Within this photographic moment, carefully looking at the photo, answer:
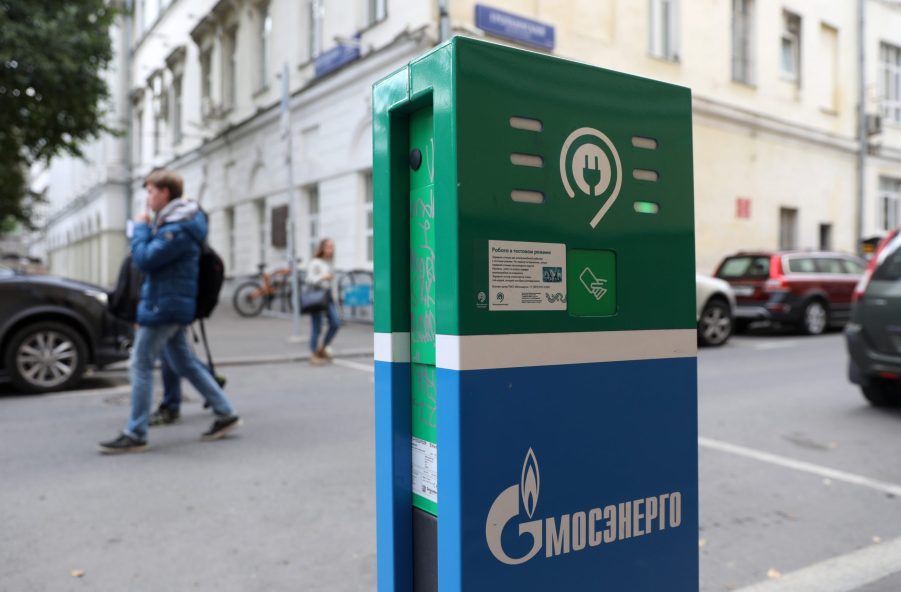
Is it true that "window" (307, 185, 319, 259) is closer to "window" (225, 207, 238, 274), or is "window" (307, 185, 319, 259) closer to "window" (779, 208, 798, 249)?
"window" (225, 207, 238, 274)

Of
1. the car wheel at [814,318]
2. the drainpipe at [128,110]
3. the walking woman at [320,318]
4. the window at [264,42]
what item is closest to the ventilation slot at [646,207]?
the walking woman at [320,318]

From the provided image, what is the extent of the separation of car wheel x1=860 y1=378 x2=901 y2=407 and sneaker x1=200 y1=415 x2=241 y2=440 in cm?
537

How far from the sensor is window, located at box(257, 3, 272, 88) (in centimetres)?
→ 2092

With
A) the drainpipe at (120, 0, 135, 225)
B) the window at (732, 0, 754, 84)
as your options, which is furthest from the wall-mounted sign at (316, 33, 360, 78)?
the drainpipe at (120, 0, 135, 225)

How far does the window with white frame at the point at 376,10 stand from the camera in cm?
1571

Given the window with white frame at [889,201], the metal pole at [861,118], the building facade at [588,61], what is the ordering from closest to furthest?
the building facade at [588,61] → the metal pole at [861,118] → the window with white frame at [889,201]

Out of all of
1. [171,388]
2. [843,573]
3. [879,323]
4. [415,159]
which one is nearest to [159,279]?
[171,388]

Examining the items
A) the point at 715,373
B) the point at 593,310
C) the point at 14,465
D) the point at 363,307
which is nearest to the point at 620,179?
the point at 593,310

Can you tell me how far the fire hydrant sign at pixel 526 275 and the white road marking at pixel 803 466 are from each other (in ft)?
12.1

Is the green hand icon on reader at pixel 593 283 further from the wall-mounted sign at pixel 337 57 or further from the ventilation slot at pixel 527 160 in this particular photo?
the wall-mounted sign at pixel 337 57

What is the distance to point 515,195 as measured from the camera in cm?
165

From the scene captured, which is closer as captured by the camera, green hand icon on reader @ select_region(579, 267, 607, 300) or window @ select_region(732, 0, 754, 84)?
green hand icon on reader @ select_region(579, 267, 607, 300)

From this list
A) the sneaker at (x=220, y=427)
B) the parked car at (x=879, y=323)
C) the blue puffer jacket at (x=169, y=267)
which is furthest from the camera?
the parked car at (x=879, y=323)

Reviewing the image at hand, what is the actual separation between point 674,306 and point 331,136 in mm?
16002
